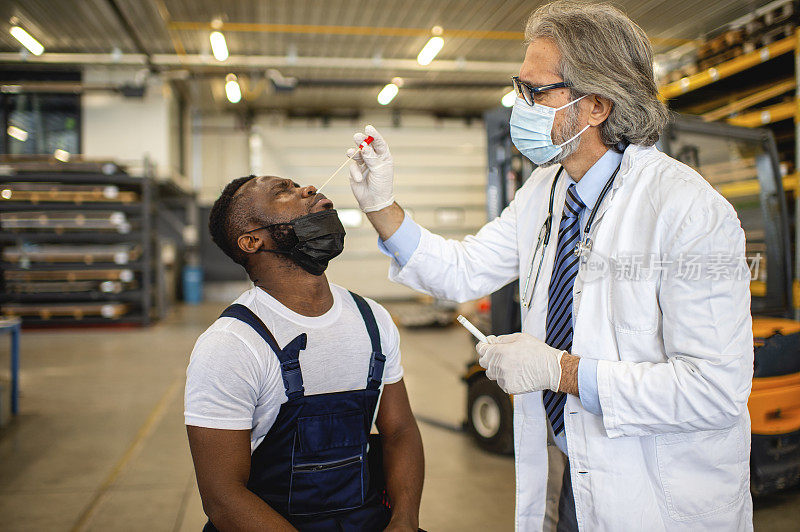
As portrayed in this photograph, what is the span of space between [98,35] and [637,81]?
12.1 m

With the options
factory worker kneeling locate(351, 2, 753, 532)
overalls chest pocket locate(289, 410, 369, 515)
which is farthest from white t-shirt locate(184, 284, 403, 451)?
factory worker kneeling locate(351, 2, 753, 532)

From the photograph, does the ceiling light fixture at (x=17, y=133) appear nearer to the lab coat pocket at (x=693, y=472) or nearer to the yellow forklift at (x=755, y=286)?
the yellow forklift at (x=755, y=286)

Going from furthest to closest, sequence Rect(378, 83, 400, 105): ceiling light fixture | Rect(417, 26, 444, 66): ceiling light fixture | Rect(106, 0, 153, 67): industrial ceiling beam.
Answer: Rect(378, 83, 400, 105): ceiling light fixture, Rect(417, 26, 444, 66): ceiling light fixture, Rect(106, 0, 153, 67): industrial ceiling beam

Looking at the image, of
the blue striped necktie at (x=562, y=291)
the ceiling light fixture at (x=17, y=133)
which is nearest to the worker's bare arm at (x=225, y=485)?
the blue striped necktie at (x=562, y=291)

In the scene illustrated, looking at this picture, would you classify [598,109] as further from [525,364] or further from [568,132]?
[525,364]

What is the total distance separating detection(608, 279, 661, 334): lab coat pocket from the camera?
1548 millimetres

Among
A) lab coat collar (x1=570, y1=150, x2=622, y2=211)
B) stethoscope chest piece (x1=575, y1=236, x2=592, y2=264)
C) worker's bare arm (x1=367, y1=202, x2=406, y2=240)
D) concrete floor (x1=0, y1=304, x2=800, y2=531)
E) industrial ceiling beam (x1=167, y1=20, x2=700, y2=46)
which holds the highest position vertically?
industrial ceiling beam (x1=167, y1=20, x2=700, y2=46)

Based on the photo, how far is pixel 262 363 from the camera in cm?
181

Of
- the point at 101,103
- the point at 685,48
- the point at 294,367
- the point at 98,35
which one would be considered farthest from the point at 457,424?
the point at 101,103

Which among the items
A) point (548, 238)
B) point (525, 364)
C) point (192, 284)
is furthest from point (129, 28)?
point (525, 364)

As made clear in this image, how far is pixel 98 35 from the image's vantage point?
1105cm

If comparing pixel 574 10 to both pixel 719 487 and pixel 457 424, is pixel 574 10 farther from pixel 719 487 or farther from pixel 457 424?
pixel 457 424

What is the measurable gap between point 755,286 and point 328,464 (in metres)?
3.60

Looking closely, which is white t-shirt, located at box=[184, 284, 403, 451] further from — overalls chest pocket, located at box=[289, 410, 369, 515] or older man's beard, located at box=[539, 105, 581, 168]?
older man's beard, located at box=[539, 105, 581, 168]
